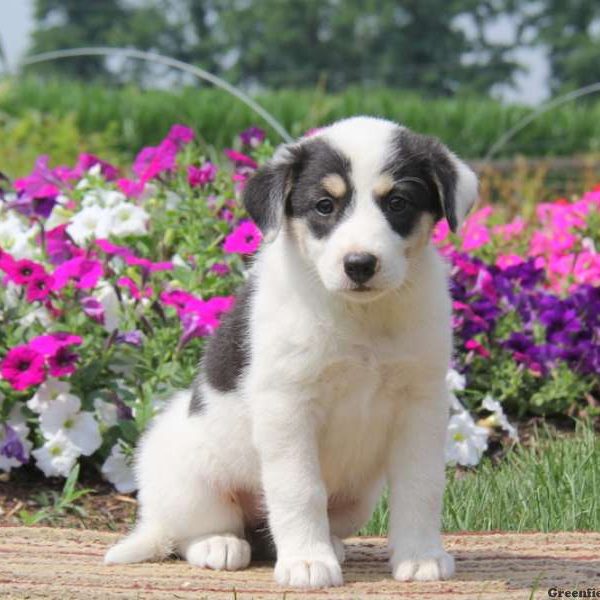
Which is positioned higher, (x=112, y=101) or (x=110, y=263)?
(x=112, y=101)

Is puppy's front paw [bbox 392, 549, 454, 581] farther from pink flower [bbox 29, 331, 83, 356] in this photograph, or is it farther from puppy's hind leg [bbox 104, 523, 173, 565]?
pink flower [bbox 29, 331, 83, 356]

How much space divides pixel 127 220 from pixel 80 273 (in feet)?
2.52

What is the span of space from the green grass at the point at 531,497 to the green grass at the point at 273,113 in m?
12.6

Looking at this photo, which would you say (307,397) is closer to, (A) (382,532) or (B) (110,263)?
(A) (382,532)

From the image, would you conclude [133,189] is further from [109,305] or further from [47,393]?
[47,393]

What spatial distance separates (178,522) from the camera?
361 centimetres

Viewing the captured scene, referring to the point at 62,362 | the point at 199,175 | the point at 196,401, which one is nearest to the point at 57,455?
the point at 62,362

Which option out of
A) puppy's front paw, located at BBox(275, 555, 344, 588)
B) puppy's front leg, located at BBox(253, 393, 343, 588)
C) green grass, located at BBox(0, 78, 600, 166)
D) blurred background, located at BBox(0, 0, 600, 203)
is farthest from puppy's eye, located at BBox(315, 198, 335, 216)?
blurred background, located at BBox(0, 0, 600, 203)

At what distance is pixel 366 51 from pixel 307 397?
42.7 metres

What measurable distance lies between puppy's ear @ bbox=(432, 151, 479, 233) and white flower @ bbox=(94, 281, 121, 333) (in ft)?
7.77

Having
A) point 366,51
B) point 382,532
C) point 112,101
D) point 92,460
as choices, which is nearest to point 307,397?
point 382,532

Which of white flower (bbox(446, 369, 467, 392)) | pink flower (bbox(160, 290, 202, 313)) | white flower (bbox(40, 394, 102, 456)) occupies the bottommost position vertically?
white flower (bbox(40, 394, 102, 456))

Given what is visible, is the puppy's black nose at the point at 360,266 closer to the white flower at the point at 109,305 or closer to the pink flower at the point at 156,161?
the white flower at the point at 109,305

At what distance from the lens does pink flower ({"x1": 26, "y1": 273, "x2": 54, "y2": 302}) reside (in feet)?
16.1
